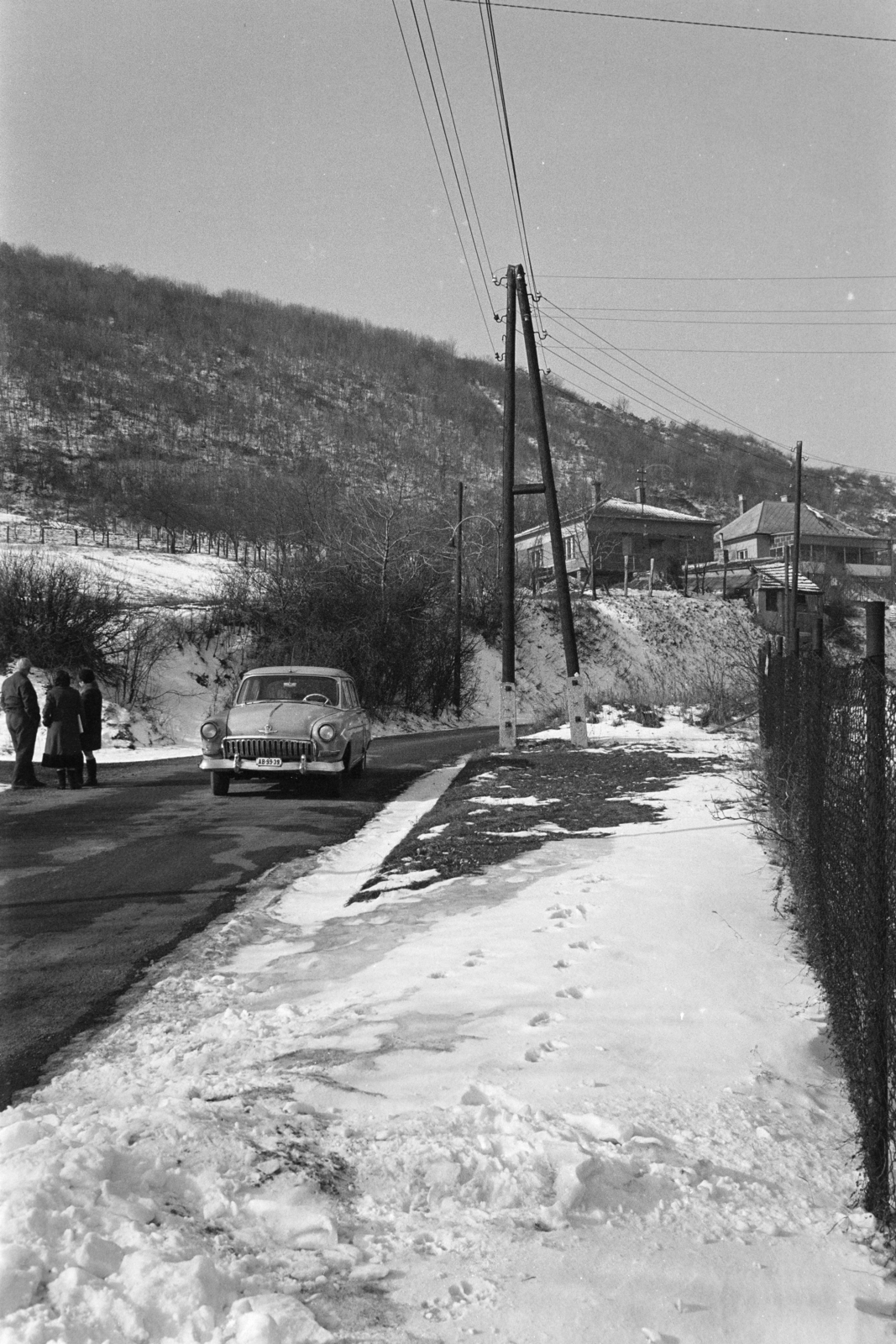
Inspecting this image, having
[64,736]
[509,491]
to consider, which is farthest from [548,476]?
[64,736]

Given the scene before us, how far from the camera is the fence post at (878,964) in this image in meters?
3.07

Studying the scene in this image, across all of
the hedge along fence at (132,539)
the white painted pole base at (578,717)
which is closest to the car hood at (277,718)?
the white painted pole base at (578,717)

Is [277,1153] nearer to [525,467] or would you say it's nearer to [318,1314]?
[318,1314]

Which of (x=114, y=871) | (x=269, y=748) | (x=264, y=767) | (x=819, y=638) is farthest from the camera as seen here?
(x=269, y=748)

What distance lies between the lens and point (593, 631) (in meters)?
51.6

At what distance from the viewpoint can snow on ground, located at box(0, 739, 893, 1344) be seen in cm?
242

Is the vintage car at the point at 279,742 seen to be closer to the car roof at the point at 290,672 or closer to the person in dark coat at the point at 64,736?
the car roof at the point at 290,672

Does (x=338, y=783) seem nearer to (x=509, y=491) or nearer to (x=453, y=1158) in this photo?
(x=509, y=491)

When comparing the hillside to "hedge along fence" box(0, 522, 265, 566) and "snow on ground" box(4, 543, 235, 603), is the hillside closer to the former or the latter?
"hedge along fence" box(0, 522, 265, 566)

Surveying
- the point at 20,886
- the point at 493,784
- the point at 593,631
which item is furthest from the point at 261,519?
the point at 20,886

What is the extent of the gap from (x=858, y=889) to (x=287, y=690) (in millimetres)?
11617

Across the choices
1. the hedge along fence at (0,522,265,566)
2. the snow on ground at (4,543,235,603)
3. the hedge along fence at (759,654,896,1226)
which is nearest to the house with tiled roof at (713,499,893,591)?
the hedge along fence at (0,522,265,566)

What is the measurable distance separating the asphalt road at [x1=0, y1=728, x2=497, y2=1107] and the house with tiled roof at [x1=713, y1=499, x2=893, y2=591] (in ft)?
236

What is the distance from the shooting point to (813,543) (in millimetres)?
86000
